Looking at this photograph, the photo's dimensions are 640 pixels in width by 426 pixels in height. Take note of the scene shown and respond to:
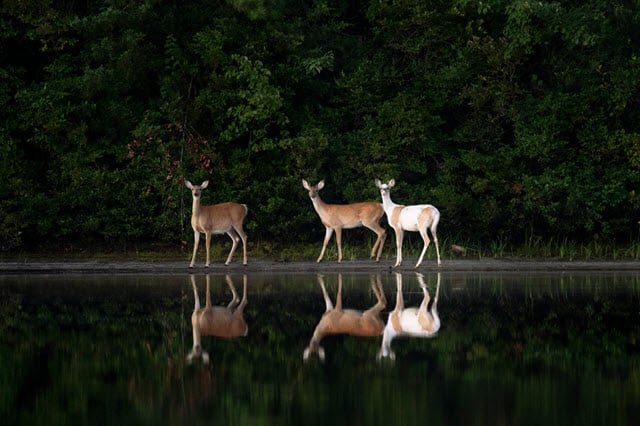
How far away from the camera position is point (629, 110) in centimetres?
2964

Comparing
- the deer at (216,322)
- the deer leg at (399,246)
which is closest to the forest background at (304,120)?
the deer leg at (399,246)

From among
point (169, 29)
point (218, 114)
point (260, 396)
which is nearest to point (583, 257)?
point (218, 114)

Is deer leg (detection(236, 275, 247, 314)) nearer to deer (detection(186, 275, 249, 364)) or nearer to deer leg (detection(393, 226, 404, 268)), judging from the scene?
deer (detection(186, 275, 249, 364))

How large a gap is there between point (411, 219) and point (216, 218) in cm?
410

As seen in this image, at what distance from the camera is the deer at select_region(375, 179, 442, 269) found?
79.8 ft

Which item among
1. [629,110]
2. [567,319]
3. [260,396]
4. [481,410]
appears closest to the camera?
[481,410]

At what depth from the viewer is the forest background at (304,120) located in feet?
89.1

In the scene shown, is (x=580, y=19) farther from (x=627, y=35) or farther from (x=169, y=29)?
(x=169, y=29)

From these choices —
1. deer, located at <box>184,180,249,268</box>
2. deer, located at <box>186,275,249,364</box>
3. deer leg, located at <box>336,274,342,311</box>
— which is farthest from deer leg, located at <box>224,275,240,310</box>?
deer, located at <box>184,180,249,268</box>

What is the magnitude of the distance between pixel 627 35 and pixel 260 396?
22641 millimetres

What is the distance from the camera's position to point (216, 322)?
14469 mm

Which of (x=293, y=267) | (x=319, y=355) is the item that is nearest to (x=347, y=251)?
(x=293, y=267)

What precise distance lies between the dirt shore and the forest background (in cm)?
259

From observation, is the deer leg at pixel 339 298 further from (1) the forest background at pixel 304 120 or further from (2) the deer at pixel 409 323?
(1) the forest background at pixel 304 120
